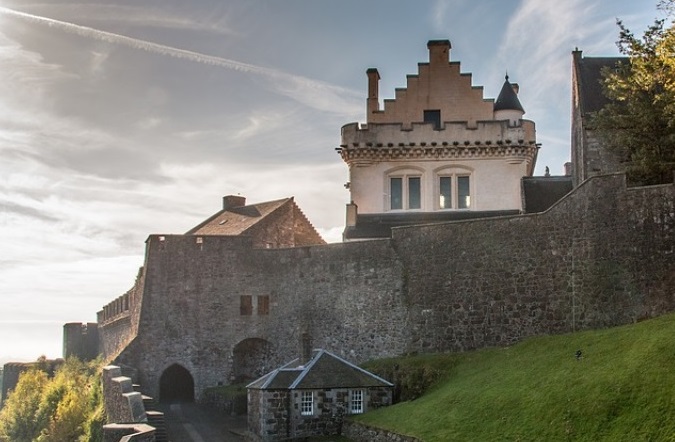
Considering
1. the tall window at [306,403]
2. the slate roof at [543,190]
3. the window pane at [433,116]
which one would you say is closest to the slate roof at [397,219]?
the slate roof at [543,190]

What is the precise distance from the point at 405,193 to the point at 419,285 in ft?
35.6

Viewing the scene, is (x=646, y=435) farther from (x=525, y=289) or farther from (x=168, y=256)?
(x=168, y=256)

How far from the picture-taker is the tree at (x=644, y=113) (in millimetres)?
30484

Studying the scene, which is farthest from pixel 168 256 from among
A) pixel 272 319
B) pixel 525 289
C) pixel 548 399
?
pixel 548 399

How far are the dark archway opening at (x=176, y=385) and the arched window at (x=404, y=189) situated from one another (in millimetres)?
12607

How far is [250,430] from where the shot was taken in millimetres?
33469

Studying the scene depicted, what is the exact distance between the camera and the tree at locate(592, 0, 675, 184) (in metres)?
30.5

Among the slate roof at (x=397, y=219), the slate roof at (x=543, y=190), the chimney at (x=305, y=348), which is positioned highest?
the slate roof at (x=543, y=190)

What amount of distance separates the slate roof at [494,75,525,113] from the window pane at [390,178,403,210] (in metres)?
6.26

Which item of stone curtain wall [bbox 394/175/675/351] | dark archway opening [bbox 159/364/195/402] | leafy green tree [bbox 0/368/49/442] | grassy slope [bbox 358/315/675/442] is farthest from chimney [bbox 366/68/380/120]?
leafy green tree [bbox 0/368/49/442]

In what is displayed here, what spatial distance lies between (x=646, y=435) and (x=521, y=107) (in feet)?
93.5

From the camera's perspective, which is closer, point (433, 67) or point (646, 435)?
point (646, 435)

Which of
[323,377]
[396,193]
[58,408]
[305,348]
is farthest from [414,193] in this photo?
[58,408]

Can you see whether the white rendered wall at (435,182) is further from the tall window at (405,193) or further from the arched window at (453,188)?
the tall window at (405,193)
